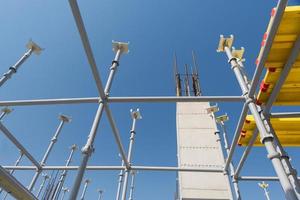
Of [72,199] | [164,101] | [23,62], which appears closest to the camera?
[72,199]

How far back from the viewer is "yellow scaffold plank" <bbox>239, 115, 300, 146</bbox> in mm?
3986

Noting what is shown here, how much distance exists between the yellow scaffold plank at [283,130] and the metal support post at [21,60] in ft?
17.9

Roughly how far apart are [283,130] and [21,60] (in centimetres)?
648

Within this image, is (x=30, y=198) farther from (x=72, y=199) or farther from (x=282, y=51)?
(x=282, y=51)

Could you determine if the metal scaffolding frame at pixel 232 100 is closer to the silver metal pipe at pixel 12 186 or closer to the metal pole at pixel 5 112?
the silver metal pipe at pixel 12 186

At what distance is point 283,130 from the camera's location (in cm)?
424

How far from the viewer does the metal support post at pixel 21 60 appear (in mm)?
5439

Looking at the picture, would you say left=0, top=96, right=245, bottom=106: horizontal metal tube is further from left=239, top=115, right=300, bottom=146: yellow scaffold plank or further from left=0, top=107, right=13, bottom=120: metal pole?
left=0, top=107, right=13, bottom=120: metal pole

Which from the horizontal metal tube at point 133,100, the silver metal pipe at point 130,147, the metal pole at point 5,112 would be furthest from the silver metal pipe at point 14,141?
the metal pole at point 5,112

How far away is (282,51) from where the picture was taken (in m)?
2.91

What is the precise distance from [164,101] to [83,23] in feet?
5.79

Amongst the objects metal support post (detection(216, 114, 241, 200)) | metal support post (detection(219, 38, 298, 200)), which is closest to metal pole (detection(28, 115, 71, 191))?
metal support post (detection(216, 114, 241, 200))

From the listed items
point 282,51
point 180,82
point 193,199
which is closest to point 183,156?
point 193,199

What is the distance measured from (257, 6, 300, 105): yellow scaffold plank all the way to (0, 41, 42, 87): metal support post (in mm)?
5516
